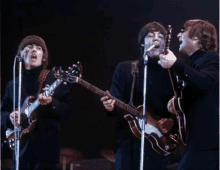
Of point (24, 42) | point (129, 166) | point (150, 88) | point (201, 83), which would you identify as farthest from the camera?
point (24, 42)

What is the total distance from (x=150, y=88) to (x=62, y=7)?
1339 mm

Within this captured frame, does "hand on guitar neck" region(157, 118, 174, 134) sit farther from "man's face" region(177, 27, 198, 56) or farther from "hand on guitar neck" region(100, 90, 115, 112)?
"man's face" region(177, 27, 198, 56)

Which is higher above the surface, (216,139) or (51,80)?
(51,80)

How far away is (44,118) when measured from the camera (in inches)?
103

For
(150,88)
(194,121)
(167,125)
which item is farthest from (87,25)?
(194,121)

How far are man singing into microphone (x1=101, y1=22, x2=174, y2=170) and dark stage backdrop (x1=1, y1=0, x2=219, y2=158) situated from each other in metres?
0.34

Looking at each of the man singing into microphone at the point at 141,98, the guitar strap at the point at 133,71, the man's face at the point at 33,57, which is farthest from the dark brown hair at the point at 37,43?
the guitar strap at the point at 133,71

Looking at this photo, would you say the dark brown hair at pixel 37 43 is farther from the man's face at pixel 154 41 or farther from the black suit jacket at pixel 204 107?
the black suit jacket at pixel 204 107

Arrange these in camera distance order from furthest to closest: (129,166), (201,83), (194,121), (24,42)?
(24,42) < (129,166) < (194,121) < (201,83)

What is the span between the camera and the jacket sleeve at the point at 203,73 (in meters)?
1.95

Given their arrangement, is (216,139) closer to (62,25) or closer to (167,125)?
(167,125)

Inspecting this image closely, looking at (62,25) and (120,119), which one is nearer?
(120,119)

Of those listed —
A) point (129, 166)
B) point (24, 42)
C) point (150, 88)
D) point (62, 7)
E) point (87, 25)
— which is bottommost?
point (129, 166)

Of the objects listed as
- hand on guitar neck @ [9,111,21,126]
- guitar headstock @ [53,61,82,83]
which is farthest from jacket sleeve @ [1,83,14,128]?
guitar headstock @ [53,61,82,83]
